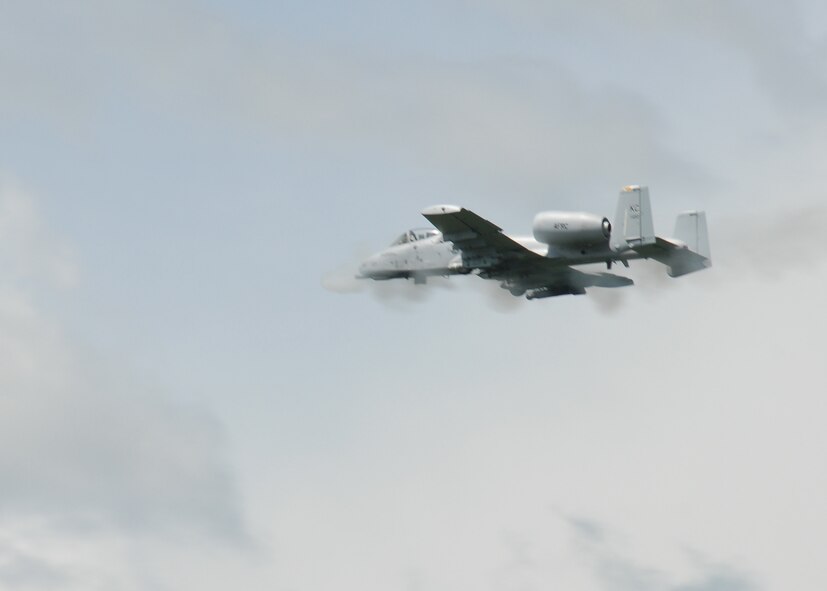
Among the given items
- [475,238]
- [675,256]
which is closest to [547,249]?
[475,238]

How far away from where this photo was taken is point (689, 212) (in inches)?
3930

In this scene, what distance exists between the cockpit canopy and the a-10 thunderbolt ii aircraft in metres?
0.05

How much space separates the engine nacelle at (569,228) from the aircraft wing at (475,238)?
334cm

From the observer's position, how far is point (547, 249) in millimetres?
99812

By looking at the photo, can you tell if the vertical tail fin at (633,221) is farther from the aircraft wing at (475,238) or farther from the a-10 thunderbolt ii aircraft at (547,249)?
the aircraft wing at (475,238)

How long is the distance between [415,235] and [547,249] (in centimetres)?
743

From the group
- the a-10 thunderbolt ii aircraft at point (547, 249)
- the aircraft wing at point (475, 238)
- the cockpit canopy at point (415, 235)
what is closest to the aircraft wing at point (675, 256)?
the a-10 thunderbolt ii aircraft at point (547, 249)

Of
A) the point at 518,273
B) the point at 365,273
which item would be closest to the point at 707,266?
the point at 518,273

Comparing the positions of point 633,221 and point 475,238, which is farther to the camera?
point 475,238

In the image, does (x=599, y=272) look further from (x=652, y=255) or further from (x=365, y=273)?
(x=365, y=273)

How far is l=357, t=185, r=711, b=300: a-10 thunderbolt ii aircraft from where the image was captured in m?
96.0

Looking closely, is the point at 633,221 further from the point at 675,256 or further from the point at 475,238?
the point at 475,238

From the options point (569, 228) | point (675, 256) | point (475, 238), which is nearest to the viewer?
point (569, 228)

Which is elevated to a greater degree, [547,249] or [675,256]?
[547,249]
